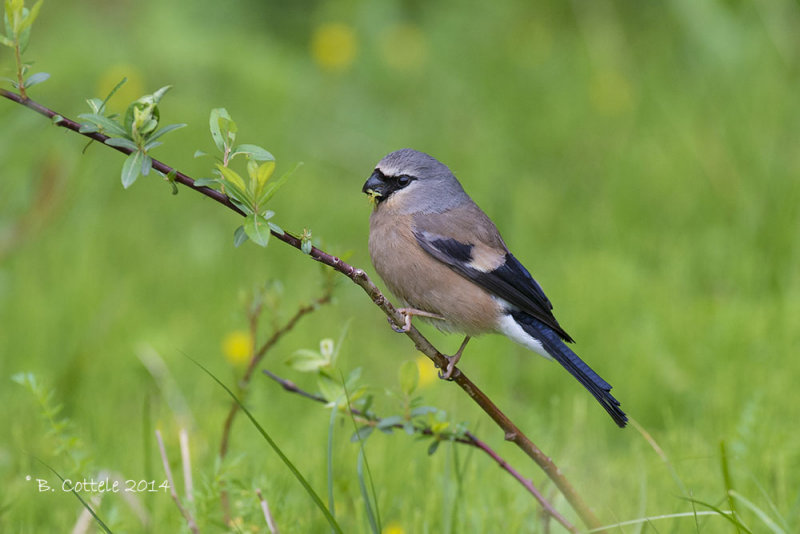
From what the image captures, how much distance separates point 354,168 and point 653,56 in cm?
270

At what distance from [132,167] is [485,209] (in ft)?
13.2

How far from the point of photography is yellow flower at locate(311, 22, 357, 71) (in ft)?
25.3

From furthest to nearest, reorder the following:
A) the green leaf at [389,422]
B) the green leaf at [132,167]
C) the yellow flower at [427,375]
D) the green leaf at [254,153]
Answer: the yellow flower at [427,375]
the green leaf at [389,422]
the green leaf at [254,153]
the green leaf at [132,167]

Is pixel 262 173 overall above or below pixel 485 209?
above

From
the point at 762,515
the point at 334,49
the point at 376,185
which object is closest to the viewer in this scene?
the point at 762,515

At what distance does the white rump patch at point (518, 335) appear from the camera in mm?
3201

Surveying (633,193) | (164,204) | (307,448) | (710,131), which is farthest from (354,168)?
(307,448)

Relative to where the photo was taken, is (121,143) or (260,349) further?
(260,349)

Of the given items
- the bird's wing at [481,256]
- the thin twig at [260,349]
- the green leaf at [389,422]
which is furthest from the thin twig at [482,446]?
the bird's wing at [481,256]

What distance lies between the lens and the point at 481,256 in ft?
11.4

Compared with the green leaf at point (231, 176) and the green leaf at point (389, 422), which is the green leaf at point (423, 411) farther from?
the green leaf at point (231, 176)

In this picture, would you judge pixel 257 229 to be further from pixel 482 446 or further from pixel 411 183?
pixel 411 183

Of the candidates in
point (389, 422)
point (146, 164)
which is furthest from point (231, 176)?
point (389, 422)

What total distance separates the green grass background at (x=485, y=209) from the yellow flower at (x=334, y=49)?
113 millimetres
